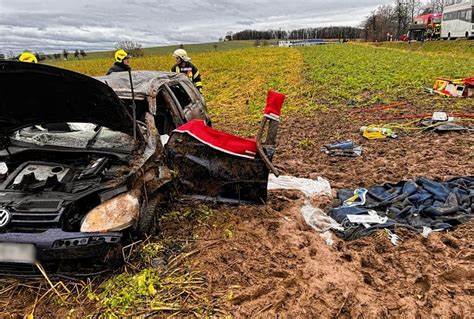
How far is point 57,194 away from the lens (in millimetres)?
2982

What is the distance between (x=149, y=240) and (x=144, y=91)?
74.5 inches

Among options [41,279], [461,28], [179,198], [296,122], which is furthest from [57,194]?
[461,28]

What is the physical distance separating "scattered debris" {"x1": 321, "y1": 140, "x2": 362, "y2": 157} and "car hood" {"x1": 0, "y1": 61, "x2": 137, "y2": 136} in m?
4.13

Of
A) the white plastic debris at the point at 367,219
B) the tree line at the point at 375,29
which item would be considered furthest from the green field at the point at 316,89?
the tree line at the point at 375,29

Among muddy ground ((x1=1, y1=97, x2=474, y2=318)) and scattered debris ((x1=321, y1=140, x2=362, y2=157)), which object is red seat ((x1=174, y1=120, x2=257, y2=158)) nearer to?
muddy ground ((x1=1, y1=97, x2=474, y2=318))

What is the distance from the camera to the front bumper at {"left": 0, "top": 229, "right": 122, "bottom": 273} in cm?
263

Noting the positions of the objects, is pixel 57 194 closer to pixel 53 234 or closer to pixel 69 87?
pixel 53 234

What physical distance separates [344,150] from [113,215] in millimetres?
4645

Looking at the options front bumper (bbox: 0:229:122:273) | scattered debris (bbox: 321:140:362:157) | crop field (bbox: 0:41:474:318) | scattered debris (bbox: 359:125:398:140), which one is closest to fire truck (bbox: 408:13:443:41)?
scattered debris (bbox: 359:125:398:140)

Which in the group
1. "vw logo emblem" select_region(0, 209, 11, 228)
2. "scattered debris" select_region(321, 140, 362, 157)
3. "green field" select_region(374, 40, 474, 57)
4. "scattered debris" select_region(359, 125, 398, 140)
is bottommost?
"scattered debris" select_region(321, 140, 362, 157)

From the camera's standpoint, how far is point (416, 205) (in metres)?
4.09

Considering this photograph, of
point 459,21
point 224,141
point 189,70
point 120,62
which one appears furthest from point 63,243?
point 459,21

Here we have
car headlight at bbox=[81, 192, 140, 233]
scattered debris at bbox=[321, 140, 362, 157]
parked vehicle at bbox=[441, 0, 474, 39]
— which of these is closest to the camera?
car headlight at bbox=[81, 192, 140, 233]

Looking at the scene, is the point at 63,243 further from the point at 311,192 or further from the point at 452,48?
the point at 452,48
